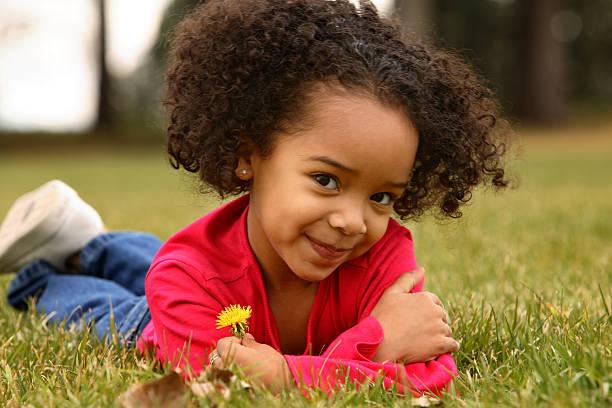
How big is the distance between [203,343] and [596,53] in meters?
31.9

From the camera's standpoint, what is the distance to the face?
193cm

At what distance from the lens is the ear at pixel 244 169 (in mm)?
2201

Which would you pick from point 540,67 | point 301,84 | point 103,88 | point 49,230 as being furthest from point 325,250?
point 540,67

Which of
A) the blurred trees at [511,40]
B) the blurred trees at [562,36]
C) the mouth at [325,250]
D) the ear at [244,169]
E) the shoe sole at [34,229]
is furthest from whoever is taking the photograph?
the blurred trees at [562,36]

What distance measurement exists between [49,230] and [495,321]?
6.98ft

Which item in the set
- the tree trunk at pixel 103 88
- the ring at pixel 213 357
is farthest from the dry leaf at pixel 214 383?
the tree trunk at pixel 103 88

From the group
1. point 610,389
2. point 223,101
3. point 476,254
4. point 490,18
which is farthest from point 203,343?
point 490,18

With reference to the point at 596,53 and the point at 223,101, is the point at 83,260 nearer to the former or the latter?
the point at 223,101

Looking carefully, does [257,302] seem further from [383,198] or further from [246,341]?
[383,198]

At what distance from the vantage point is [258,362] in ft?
6.02

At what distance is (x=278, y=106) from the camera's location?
6.87 ft

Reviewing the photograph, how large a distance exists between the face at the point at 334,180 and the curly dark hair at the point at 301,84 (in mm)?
→ 68

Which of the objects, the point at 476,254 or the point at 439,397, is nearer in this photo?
the point at 439,397

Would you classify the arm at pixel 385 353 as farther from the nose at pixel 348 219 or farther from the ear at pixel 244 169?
the ear at pixel 244 169
